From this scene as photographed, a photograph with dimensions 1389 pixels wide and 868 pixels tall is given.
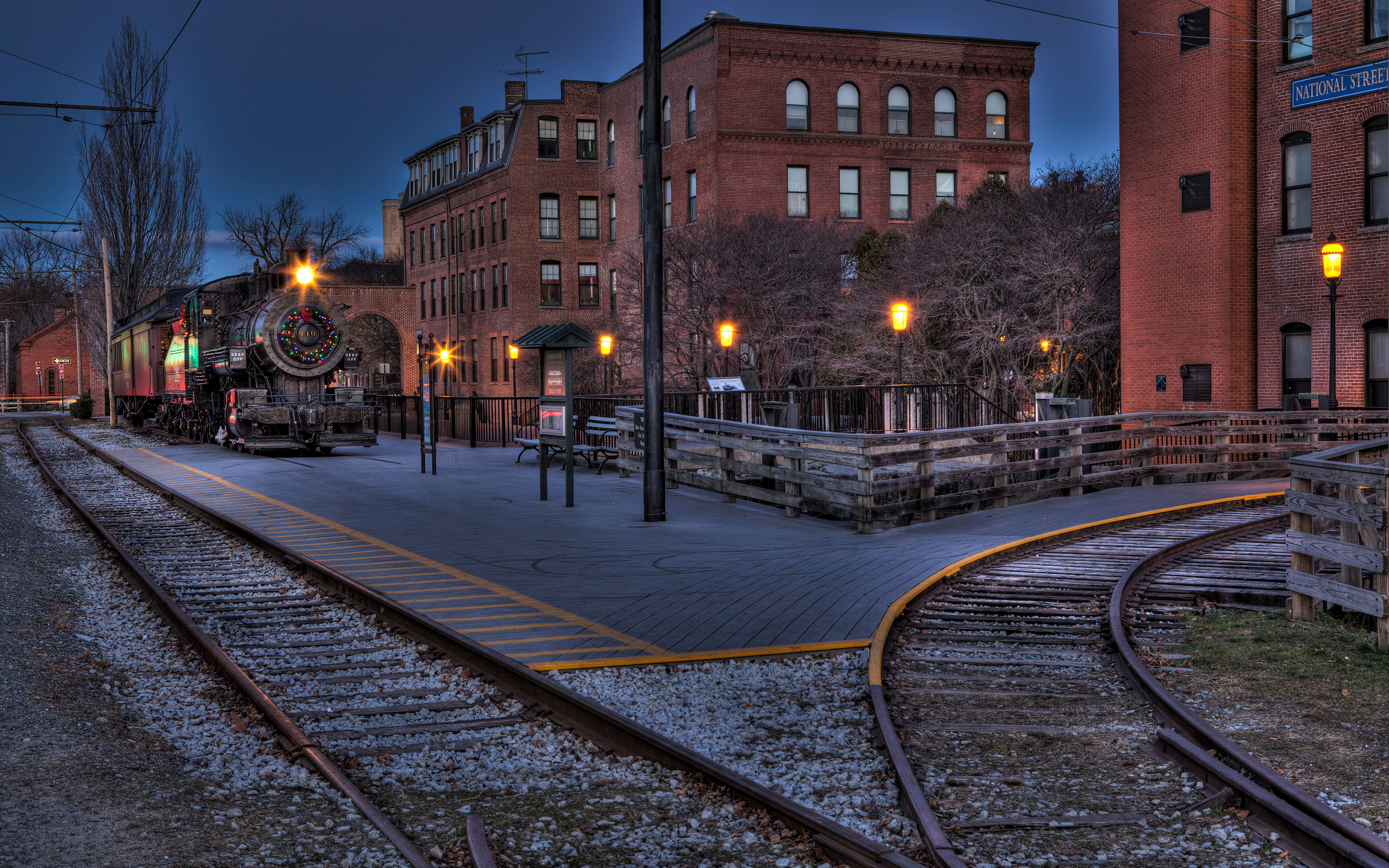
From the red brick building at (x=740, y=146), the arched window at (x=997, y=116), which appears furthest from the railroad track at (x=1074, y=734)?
the arched window at (x=997, y=116)

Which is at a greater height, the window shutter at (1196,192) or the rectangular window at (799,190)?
the rectangular window at (799,190)

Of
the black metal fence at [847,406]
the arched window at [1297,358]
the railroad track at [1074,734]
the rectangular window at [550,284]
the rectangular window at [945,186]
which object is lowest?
the railroad track at [1074,734]

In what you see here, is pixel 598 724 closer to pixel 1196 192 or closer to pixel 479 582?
pixel 479 582

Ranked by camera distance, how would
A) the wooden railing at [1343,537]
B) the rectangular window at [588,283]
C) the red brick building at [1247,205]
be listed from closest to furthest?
the wooden railing at [1343,537] < the red brick building at [1247,205] < the rectangular window at [588,283]

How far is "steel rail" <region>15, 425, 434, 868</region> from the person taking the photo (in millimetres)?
4977

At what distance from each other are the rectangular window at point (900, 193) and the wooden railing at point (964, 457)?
25073 mm

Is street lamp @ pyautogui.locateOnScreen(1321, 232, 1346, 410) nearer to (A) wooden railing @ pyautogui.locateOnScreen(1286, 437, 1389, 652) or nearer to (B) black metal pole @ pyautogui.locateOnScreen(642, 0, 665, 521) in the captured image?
(B) black metal pole @ pyautogui.locateOnScreen(642, 0, 665, 521)

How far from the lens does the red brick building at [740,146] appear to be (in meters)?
45.0

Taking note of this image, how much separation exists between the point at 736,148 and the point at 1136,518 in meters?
32.1

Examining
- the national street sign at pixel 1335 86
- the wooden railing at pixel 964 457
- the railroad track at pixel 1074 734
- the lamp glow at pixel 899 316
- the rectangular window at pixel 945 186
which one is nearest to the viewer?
the railroad track at pixel 1074 734

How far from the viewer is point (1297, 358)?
24.2 meters

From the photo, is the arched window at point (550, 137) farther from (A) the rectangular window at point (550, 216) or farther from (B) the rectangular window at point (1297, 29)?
(B) the rectangular window at point (1297, 29)

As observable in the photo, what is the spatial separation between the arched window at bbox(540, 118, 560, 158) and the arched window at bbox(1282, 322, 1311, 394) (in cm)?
3696

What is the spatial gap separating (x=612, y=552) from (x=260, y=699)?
19.0 ft
